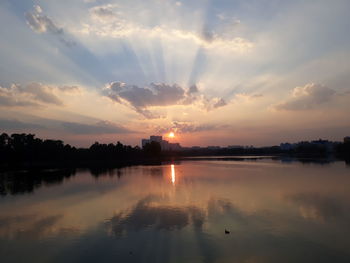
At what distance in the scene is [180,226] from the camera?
15.8 meters

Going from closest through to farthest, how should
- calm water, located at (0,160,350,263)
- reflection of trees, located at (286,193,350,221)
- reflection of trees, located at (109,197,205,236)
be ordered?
calm water, located at (0,160,350,263)
reflection of trees, located at (109,197,205,236)
reflection of trees, located at (286,193,350,221)

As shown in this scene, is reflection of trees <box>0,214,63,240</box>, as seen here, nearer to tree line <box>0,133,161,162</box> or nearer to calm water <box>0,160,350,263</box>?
calm water <box>0,160,350,263</box>

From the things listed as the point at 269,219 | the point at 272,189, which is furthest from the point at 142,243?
the point at 272,189

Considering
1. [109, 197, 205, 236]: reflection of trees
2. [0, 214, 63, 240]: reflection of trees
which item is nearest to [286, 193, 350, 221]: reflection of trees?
[109, 197, 205, 236]: reflection of trees

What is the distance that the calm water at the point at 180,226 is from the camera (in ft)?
39.7

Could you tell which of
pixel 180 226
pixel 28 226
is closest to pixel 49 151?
pixel 28 226

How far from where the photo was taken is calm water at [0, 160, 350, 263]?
39.7 ft

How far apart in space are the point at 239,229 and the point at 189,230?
8.25 feet

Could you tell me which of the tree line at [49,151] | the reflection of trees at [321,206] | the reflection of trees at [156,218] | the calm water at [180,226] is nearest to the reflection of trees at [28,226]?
the calm water at [180,226]

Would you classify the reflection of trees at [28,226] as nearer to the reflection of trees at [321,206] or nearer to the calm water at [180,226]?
the calm water at [180,226]

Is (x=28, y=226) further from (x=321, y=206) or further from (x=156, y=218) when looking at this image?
(x=321, y=206)

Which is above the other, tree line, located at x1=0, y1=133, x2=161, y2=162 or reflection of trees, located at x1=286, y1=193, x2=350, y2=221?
tree line, located at x1=0, y1=133, x2=161, y2=162

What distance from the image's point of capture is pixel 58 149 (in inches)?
3182

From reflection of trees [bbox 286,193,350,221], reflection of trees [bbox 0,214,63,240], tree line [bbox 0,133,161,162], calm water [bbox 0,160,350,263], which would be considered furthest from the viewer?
tree line [bbox 0,133,161,162]
